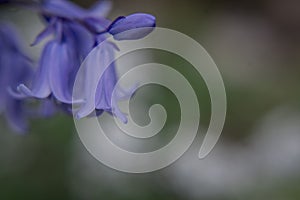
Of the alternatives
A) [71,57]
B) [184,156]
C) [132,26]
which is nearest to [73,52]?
[71,57]

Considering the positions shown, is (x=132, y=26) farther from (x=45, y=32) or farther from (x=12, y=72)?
(x=12, y=72)

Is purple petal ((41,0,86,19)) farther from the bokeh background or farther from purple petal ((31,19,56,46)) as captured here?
the bokeh background

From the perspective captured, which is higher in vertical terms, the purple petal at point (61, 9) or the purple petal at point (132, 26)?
the purple petal at point (132, 26)

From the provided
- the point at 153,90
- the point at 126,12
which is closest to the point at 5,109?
the point at 153,90

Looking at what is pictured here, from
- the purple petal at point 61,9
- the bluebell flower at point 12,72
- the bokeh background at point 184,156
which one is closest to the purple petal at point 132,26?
the purple petal at point 61,9

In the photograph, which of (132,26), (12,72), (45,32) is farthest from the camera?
(12,72)

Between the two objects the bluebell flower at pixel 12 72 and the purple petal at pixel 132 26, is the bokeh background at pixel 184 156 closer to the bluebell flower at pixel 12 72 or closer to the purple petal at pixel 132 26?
the bluebell flower at pixel 12 72

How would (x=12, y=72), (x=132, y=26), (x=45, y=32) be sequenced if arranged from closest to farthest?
1. (x=132, y=26)
2. (x=45, y=32)
3. (x=12, y=72)
